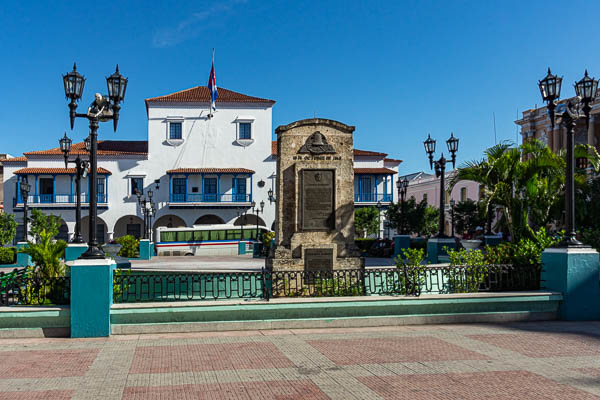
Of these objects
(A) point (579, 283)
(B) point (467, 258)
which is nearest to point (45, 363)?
(B) point (467, 258)

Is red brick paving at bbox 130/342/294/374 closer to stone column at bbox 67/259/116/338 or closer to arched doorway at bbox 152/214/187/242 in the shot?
stone column at bbox 67/259/116/338

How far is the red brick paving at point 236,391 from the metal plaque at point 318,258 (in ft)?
17.2

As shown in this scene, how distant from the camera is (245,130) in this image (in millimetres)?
47344

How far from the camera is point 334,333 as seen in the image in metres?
8.64

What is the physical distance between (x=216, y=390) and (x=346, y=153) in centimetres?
672

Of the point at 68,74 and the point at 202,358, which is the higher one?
the point at 68,74

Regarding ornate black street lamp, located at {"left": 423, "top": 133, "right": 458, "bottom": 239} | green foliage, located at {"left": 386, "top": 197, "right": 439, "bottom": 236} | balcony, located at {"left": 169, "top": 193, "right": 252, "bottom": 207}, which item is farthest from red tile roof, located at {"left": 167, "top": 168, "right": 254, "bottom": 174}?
ornate black street lamp, located at {"left": 423, "top": 133, "right": 458, "bottom": 239}

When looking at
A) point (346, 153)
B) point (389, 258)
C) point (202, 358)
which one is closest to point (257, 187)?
point (389, 258)

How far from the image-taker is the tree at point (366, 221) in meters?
39.8

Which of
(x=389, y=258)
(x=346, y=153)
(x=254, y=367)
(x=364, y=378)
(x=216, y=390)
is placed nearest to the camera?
(x=216, y=390)

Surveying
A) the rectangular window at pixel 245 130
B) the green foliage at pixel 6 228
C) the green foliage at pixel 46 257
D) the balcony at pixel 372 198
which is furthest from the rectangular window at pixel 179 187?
the green foliage at pixel 46 257

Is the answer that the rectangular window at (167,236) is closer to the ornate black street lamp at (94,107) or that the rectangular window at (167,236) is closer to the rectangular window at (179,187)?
the rectangular window at (179,187)

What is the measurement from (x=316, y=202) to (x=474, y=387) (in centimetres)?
602

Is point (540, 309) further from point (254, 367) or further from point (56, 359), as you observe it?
point (56, 359)
